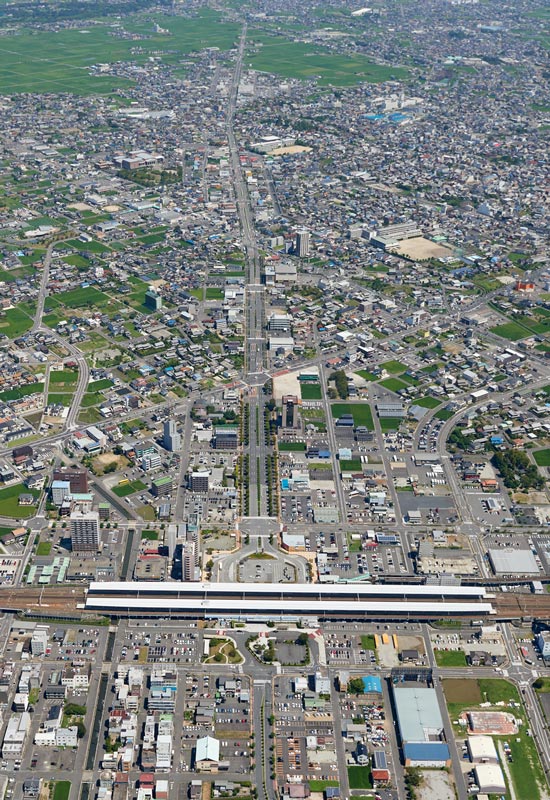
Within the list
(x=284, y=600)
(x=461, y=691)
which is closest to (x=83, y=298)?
(x=284, y=600)

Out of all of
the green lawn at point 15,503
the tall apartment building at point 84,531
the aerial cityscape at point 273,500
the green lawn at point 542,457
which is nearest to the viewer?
the aerial cityscape at point 273,500

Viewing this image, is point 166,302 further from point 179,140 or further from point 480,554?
point 179,140

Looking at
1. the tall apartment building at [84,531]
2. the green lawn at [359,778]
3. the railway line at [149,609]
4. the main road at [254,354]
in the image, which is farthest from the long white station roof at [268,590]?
the green lawn at [359,778]

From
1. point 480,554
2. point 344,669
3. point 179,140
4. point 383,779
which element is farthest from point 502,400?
point 179,140

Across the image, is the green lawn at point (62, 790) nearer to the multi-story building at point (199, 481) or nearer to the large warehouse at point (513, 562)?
the multi-story building at point (199, 481)

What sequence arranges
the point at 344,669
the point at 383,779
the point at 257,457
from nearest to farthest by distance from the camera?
the point at 383,779 < the point at 344,669 < the point at 257,457

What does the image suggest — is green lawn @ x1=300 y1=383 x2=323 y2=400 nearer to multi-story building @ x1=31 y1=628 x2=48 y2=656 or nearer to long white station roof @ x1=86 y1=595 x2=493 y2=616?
long white station roof @ x1=86 y1=595 x2=493 y2=616

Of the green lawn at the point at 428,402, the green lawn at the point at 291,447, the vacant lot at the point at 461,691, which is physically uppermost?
the green lawn at the point at 428,402
